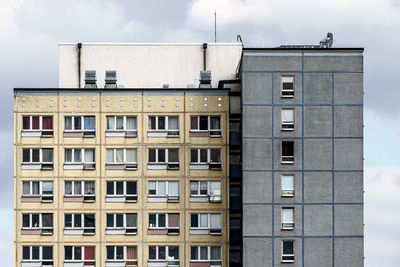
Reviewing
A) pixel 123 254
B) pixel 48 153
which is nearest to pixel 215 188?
pixel 123 254

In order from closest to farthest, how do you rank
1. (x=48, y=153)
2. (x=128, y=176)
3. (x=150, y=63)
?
(x=128, y=176) < (x=48, y=153) < (x=150, y=63)

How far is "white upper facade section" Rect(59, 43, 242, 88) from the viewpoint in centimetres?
7306

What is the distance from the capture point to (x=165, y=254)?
2520 inches

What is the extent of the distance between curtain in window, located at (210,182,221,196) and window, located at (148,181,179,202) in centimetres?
317

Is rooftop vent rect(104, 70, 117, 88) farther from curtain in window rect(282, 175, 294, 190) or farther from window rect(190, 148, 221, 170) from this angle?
curtain in window rect(282, 175, 294, 190)

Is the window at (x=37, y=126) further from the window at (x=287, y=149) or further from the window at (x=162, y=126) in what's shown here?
the window at (x=287, y=149)

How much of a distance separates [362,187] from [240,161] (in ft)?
36.4

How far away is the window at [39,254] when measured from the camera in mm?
64000

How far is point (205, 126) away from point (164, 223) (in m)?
9.50

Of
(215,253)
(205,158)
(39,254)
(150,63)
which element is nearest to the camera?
(215,253)

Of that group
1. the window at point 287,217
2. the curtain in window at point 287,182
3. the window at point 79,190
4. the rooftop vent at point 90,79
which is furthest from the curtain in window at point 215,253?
the rooftop vent at point 90,79

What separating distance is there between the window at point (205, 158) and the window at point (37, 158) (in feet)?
42.3

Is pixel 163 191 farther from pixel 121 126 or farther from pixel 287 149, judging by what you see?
pixel 287 149

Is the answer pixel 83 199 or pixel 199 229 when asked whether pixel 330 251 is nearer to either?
pixel 199 229
